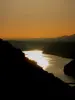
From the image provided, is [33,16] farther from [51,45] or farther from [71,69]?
[71,69]

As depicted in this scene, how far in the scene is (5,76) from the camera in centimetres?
45

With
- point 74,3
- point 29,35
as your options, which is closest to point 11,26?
point 29,35

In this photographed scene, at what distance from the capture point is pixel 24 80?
0.46 metres

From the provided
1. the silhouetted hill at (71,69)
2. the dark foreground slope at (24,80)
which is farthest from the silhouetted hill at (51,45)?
the dark foreground slope at (24,80)

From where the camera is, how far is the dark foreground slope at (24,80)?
443 millimetres

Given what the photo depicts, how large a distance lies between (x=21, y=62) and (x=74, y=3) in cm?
122

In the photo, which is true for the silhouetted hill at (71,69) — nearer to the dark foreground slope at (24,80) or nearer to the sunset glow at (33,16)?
the dark foreground slope at (24,80)

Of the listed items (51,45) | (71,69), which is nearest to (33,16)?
(51,45)

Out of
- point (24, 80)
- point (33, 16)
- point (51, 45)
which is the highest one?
point (33, 16)

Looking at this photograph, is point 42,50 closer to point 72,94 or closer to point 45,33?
point 45,33

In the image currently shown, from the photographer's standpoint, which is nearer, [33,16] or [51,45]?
[51,45]

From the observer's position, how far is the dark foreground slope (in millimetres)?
443

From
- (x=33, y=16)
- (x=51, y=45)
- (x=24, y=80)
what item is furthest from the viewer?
(x=33, y=16)

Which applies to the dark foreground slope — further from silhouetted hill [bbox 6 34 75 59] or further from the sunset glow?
the sunset glow
